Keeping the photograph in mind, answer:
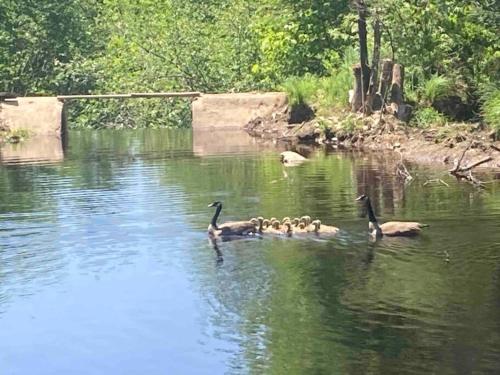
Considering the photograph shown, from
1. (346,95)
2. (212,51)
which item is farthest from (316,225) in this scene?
(212,51)

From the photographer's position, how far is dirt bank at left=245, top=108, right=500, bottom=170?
109 feet

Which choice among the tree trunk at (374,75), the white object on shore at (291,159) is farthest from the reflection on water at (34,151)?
the tree trunk at (374,75)

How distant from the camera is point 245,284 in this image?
722 inches

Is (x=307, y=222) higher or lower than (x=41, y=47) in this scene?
lower

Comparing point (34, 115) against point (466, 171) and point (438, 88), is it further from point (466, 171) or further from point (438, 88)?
point (466, 171)

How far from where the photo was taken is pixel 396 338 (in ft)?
49.5

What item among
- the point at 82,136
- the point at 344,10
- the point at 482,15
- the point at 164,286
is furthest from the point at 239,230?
the point at 82,136

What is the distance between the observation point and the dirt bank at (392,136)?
109ft

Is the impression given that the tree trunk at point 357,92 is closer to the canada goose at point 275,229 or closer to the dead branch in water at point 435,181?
the dead branch in water at point 435,181

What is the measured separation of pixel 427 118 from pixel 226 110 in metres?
15.6

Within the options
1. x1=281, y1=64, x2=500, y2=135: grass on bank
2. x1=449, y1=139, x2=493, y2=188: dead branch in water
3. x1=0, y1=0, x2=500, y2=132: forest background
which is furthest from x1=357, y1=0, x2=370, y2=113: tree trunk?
x1=449, y1=139, x2=493, y2=188: dead branch in water

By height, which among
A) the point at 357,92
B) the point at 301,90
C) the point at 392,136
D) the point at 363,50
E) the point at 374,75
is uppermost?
the point at 363,50

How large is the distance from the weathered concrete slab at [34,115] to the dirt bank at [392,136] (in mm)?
9287

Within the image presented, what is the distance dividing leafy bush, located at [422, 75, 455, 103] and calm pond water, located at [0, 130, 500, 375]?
451 inches
